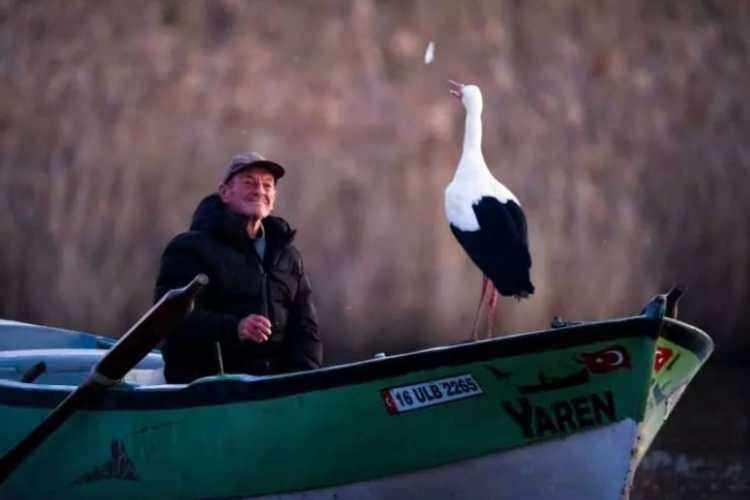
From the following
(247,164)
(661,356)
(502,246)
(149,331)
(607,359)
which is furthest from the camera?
(502,246)

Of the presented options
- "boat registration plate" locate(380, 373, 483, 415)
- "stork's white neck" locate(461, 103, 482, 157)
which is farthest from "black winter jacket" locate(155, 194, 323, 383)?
"stork's white neck" locate(461, 103, 482, 157)

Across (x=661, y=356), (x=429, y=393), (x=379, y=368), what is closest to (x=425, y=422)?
(x=429, y=393)

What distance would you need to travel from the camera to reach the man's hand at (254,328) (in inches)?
299

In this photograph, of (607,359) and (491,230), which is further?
(491,230)

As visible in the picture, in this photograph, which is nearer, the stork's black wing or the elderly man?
the elderly man

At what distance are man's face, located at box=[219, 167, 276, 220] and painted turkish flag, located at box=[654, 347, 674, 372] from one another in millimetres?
1599

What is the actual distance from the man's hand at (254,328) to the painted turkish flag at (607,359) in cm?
114

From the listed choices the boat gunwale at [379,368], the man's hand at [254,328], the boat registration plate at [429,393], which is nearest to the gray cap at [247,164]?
the man's hand at [254,328]

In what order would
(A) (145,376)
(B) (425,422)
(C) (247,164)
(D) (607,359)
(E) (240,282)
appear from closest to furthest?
1. (D) (607,359)
2. (B) (425,422)
3. (E) (240,282)
4. (C) (247,164)
5. (A) (145,376)

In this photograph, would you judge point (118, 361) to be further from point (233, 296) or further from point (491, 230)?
point (491, 230)

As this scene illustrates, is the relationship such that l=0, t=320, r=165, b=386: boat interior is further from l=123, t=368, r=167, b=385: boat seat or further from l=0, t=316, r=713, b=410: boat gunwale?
l=0, t=316, r=713, b=410: boat gunwale

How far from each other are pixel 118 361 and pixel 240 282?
1.76 ft

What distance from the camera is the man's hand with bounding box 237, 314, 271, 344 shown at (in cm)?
759

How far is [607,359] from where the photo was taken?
23.9 ft
